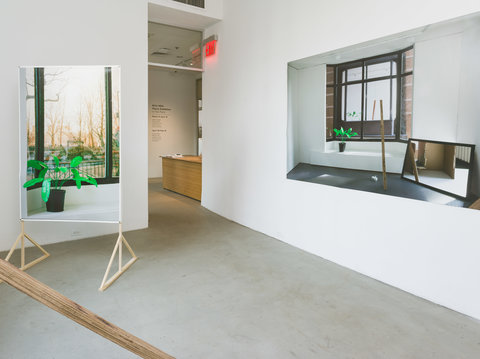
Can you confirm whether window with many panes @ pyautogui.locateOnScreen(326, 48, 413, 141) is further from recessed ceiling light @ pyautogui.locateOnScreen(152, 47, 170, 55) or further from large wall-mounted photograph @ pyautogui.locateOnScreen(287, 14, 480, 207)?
recessed ceiling light @ pyautogui.locateOnScreen(152, 47, 170, 55)

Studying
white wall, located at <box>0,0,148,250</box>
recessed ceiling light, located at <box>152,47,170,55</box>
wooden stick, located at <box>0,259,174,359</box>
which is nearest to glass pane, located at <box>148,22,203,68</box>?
recessed ceiling light, located at <box>152,47,170,55</box>

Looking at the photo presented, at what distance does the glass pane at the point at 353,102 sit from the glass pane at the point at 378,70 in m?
0.15

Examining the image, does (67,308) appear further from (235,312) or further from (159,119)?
(159,119)

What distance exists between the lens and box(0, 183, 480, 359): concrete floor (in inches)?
94.1

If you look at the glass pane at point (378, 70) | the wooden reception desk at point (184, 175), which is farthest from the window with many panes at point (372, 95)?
the wooden reception desk at point (184, 175)

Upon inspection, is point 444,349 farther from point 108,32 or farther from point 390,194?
point 108,32

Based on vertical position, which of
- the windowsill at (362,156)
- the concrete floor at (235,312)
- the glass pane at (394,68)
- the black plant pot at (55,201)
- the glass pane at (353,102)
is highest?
the glass pane at (394,68)

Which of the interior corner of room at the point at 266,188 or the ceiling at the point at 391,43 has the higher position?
the ceiling at the point at 391,43

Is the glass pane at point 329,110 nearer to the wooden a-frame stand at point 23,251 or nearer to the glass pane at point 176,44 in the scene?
the wooden a-frame stand at point 23,251

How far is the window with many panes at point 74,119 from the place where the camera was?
3.69 meters

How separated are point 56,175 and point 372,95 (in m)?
3.26

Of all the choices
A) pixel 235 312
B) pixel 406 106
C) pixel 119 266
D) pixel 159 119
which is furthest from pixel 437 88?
pixel 159 119

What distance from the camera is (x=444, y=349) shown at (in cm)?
238

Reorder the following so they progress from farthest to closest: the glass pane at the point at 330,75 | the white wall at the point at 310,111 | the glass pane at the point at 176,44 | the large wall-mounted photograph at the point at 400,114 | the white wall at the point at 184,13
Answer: the glass pane at the point at 176,44, the white wall at the point at 184,13, the white wall at the point at 310,111, the glass pane at the point at 330,75, the large wall-mounted photograph at the point at 400,114
